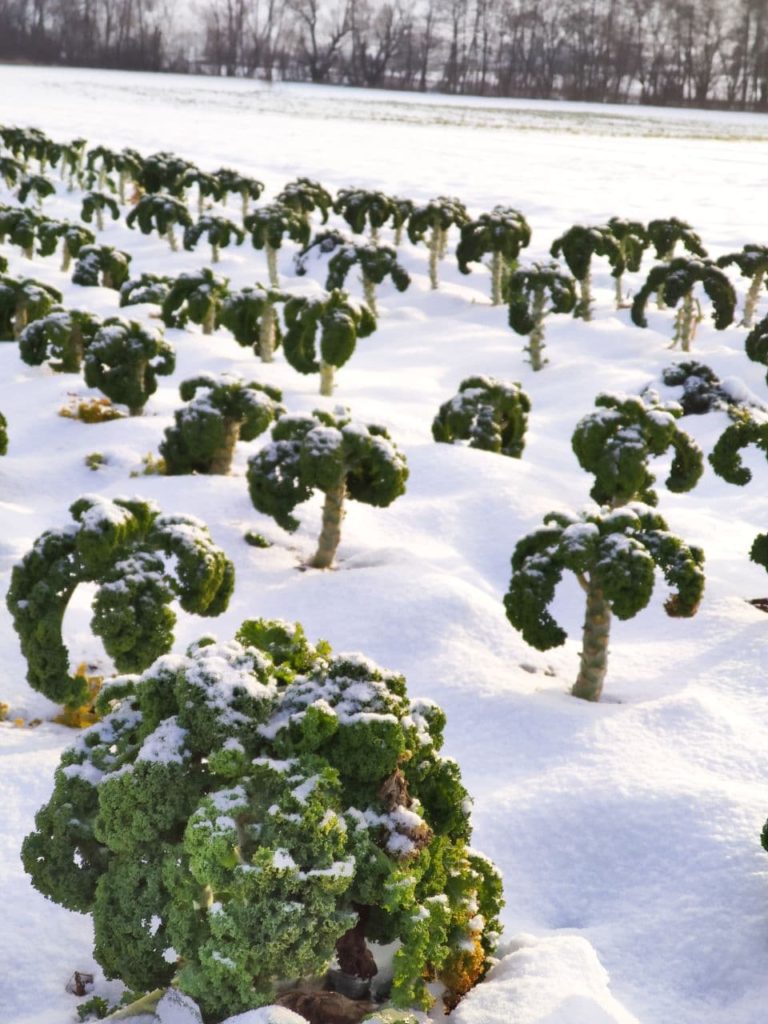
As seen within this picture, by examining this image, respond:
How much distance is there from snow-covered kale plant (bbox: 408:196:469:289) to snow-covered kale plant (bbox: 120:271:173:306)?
4458 millimetres

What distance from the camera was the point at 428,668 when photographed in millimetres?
5504

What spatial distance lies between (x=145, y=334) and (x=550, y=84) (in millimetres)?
64016

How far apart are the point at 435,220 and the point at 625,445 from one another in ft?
35.1

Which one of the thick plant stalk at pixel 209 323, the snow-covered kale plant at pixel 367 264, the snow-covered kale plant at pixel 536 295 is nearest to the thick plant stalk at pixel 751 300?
the snow-covered kale plant at pixel 536 295

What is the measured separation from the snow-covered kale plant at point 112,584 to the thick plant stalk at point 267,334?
6.74 metres

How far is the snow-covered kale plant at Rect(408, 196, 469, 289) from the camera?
15.7m

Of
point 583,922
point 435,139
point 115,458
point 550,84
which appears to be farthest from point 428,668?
point 550,84

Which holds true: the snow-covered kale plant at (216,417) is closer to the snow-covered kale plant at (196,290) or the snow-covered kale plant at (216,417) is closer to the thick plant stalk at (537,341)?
the snow-covered kale plant at (196,290)

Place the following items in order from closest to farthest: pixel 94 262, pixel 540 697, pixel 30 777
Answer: pixel 30 777 → pixel 540 697 → pixel 94 262

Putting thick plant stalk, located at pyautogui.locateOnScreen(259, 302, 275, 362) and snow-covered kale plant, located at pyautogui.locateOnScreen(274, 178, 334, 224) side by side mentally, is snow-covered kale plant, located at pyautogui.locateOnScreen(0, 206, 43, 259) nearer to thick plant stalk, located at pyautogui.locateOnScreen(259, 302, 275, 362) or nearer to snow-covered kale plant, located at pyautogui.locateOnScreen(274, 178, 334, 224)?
snow-covered kale plant, located at pyautogui.locateOnScreen(274, 178, 334, 224)

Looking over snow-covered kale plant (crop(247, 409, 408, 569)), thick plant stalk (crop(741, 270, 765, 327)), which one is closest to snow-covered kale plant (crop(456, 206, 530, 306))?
thick plant stalk (crop(741, 270, 765, 327))

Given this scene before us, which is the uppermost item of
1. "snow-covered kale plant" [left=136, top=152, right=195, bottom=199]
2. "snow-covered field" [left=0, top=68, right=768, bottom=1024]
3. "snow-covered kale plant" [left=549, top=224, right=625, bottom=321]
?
"snow-covered kale plant" [left=136, top=152, right=195, bottom=199]

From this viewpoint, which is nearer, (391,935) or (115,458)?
(391,935)

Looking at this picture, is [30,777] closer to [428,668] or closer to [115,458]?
[428,668]
